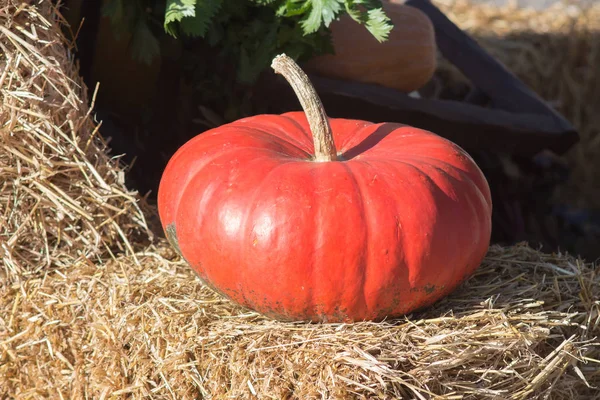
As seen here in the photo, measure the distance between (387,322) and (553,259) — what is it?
0.77 meters

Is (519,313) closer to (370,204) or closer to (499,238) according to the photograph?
(370,204)

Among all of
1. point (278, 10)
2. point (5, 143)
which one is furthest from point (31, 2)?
point (278, 10)

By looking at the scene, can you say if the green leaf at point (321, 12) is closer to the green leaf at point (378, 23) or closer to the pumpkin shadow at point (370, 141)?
the green leaf at point (378, 23)

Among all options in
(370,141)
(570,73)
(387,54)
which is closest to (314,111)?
(370,141)

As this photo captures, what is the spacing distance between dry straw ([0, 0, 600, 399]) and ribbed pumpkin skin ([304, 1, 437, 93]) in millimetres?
1085

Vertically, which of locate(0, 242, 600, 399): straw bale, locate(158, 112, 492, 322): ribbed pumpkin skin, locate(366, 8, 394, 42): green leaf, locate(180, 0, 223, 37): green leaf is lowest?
locate(0, 242, 600, 399): straw bale

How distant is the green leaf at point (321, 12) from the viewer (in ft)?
7.33

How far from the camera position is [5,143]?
7.24 ft

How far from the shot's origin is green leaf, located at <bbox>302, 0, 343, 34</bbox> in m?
2.23

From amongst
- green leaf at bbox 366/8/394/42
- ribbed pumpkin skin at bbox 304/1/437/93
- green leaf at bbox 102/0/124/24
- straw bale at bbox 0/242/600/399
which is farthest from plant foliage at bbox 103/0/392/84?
straw bale at bbox 0/242/600/399

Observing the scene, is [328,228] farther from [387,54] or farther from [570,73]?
[570,73]

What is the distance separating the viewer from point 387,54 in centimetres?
314

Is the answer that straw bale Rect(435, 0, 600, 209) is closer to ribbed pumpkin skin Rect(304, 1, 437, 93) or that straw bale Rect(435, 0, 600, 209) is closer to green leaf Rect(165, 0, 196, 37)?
ribbed pumpkin skin Rect(304, 1, 437, 93)

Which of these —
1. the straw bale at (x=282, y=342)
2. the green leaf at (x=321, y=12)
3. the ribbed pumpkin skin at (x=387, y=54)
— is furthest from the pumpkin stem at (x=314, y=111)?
the ribbed pumpkin skin at (x=387, y=54)
